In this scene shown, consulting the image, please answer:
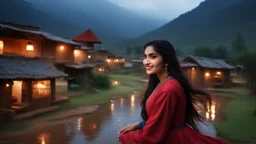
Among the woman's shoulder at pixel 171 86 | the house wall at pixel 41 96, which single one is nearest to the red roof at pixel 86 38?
the house wall at pixel 41 96

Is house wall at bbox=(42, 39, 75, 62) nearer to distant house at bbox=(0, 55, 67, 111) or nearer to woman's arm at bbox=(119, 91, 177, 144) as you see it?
distant house at bbox=(0, 55, 67, 111)

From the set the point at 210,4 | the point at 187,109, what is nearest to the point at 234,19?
the point at 210,4

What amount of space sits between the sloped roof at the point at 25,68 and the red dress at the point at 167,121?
12855 millimetres

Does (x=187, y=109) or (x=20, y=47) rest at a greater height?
(x=20, y=47)

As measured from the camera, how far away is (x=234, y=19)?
95.3m

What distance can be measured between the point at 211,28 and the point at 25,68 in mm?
92048

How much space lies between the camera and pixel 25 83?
49.9 ft

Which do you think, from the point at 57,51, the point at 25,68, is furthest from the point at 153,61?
the point at 57,51

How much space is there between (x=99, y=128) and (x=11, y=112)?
500cm

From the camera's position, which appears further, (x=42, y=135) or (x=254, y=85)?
(x=254, y=85)

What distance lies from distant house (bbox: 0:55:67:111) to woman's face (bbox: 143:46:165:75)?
12607 millimetres

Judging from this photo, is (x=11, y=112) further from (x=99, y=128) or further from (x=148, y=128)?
(x=148, y=128)

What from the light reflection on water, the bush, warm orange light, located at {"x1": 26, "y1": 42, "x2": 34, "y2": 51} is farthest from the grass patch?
warm orange light, located at {"x1": 26, "y1": 42, "x2": 34, "y2": 51}

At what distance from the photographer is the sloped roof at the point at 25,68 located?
13.7 m
